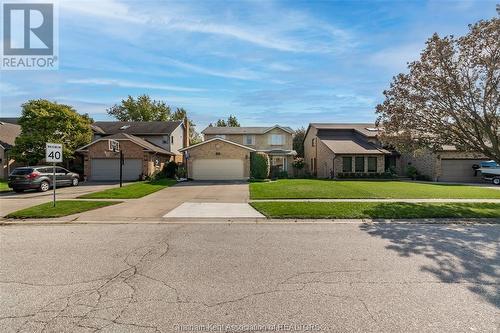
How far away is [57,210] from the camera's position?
10781 mm

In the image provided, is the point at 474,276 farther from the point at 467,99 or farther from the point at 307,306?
the point at 467,99

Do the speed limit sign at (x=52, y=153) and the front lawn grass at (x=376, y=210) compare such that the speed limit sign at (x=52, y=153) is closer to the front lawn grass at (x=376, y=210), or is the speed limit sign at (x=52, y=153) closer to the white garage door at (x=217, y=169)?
the front lawn grass at (x=376, y=210)

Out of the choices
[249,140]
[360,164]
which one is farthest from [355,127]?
[249,140]

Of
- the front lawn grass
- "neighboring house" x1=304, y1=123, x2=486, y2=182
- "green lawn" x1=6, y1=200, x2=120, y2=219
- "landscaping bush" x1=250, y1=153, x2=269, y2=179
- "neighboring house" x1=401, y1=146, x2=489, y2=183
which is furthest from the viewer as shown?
"neighboring house" x1=304, y1=123, x2=486, y2=182

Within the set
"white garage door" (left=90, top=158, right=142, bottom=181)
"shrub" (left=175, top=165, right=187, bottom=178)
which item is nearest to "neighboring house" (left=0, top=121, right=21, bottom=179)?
"white garage door" (left=90, top=158, right=142, bottom=181)

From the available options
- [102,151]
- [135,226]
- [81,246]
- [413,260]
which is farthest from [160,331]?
[102,151]

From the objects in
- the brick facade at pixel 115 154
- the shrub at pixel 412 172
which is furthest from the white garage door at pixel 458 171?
the brick facade at pixel 115 154

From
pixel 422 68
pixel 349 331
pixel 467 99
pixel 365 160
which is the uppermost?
pixel 422 68

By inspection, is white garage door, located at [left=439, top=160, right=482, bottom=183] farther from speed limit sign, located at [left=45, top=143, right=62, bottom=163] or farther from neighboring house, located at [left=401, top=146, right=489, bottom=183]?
speed limit sign, located at [left=45, top=143, right=62, bottom=163]

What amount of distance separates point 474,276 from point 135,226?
8.14 meters

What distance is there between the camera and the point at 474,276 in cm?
483

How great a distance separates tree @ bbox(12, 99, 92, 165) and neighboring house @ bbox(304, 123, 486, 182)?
24.6m

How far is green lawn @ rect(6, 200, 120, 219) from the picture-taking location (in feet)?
32.9

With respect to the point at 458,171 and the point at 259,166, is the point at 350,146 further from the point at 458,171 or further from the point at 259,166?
the point at 259,166
